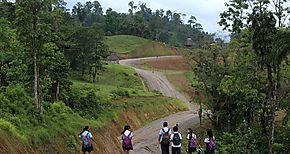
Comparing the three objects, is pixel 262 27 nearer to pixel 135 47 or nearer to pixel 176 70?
pixel 176 70

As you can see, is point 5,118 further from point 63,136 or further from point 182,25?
point 182,25

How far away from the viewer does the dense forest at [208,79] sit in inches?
825

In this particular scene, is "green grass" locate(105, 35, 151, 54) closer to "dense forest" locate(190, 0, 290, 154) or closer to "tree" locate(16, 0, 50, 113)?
"dense forest" locate(190, 0, 290, 154)

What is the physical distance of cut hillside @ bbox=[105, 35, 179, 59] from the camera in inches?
4594

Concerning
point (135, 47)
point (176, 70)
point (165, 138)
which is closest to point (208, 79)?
point (165, 138)

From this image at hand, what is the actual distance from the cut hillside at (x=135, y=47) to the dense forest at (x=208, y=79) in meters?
63.8

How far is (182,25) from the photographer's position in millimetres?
196875

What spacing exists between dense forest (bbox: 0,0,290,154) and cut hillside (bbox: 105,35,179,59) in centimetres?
6379

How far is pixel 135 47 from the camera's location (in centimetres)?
11788

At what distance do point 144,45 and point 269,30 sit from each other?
9279 cm

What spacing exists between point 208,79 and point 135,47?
261 feet

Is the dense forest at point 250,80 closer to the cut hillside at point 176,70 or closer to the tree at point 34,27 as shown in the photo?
the tree at point 34,27

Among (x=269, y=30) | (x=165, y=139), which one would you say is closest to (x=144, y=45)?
(x=269, y=30)

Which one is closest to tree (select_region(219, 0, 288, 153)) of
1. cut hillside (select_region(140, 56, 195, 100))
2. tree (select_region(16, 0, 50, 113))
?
tree (select_region(16, 0, 50, 113))
